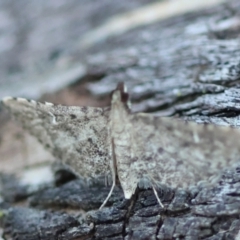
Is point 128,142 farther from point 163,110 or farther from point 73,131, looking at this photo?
point 163,110

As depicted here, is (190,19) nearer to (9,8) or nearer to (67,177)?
(67,177)

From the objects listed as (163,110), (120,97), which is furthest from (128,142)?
(163,110)

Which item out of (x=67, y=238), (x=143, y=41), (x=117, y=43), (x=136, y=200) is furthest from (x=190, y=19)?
(x=67, y=238)

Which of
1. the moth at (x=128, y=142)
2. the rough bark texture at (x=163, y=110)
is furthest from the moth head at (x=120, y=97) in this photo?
the rough bark texture at (x=163, y=110)

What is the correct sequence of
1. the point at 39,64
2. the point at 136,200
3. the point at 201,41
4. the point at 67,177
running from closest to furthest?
the point at 136,200 < the point at 67,177 < the point at 201,41 < the point at 39,64

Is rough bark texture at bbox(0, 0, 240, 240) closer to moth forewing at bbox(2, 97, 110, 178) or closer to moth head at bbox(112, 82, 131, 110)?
moth forewing at bbox(2, 97, 110, 178)
